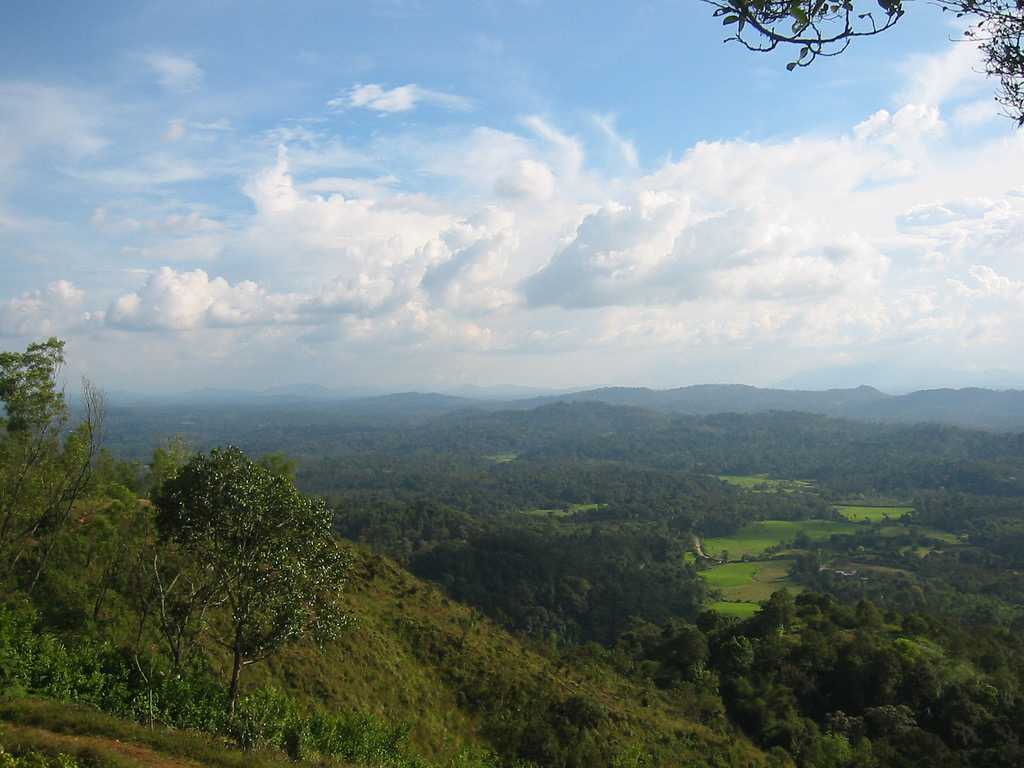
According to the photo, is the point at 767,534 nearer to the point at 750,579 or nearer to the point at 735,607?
the point at 750,579

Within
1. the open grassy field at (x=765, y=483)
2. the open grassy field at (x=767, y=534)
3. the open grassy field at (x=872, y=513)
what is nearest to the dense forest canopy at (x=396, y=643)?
the open grassy field at (x=767, y=534)

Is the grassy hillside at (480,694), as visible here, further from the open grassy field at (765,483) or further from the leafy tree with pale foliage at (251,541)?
the open grassy field at (765,483)

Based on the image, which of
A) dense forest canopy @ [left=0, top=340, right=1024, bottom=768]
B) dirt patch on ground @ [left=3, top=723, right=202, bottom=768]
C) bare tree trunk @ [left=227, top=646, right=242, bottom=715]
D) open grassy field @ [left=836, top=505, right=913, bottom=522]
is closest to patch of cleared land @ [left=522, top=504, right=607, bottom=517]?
open grassy field @ [left=836, top=505, right=913, bottom=522]

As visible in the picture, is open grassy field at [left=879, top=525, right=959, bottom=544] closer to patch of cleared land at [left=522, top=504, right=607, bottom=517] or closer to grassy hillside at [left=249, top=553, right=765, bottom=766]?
patch of cleared land at [left=522, top=504, right=607, bottom=517]

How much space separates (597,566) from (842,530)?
4719cm

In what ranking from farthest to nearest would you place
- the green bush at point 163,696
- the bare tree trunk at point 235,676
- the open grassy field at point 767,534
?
the open grassy field at point 767,534
the green bush at point 163,696
the bare tree trunk at point 235,676

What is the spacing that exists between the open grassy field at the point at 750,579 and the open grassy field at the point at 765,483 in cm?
5658

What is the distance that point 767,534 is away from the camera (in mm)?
97250

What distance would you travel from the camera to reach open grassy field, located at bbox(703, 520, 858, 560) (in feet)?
291

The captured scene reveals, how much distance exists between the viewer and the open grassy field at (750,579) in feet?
218

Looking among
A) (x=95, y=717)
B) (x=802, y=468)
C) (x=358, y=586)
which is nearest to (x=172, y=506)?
(x=95, y=717)

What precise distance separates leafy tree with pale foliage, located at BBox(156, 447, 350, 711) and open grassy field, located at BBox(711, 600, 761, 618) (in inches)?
2103

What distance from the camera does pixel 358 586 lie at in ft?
86.4

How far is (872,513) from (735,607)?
63309 millimetres
